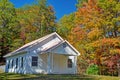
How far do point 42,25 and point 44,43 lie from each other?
22.7 meters

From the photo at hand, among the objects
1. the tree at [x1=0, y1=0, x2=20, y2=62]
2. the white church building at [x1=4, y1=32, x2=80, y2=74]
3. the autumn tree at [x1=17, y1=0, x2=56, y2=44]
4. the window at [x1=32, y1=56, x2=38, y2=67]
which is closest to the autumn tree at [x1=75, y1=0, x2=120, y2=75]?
the white church building at [x1=4, y1=32, x2=80, y2=74]

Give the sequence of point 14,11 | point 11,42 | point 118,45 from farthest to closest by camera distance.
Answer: point 14,11 → point 11,42 → point 118,45

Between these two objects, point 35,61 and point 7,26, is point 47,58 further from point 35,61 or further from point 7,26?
point 7,26

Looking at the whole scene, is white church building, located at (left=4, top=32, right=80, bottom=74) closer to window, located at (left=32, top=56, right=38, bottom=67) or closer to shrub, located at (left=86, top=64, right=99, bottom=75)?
window, located at (left=32, top=56, right=38, bottom=67)

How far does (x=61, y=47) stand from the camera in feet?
105

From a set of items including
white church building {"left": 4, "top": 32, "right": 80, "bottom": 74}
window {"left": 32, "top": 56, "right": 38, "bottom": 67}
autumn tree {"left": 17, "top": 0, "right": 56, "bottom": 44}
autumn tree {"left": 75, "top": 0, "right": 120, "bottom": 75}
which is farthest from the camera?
autumn tree {"left": 17, "top": 0, "right": 56, "bottom": 44}

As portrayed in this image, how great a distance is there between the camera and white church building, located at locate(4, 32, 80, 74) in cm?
3175

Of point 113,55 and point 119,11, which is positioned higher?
point 119,11

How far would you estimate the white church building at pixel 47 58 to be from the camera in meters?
31.8

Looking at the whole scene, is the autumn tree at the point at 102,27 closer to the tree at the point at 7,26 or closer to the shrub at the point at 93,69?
the shrub at the point at 93,69

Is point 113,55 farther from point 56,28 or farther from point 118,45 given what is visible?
point 56,28

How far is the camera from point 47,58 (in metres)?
32.6

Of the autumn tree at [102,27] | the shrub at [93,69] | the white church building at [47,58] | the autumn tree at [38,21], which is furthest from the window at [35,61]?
the autumn tree at [38,21]

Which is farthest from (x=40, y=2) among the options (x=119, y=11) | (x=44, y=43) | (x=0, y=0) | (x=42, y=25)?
(x=119, y=11)
